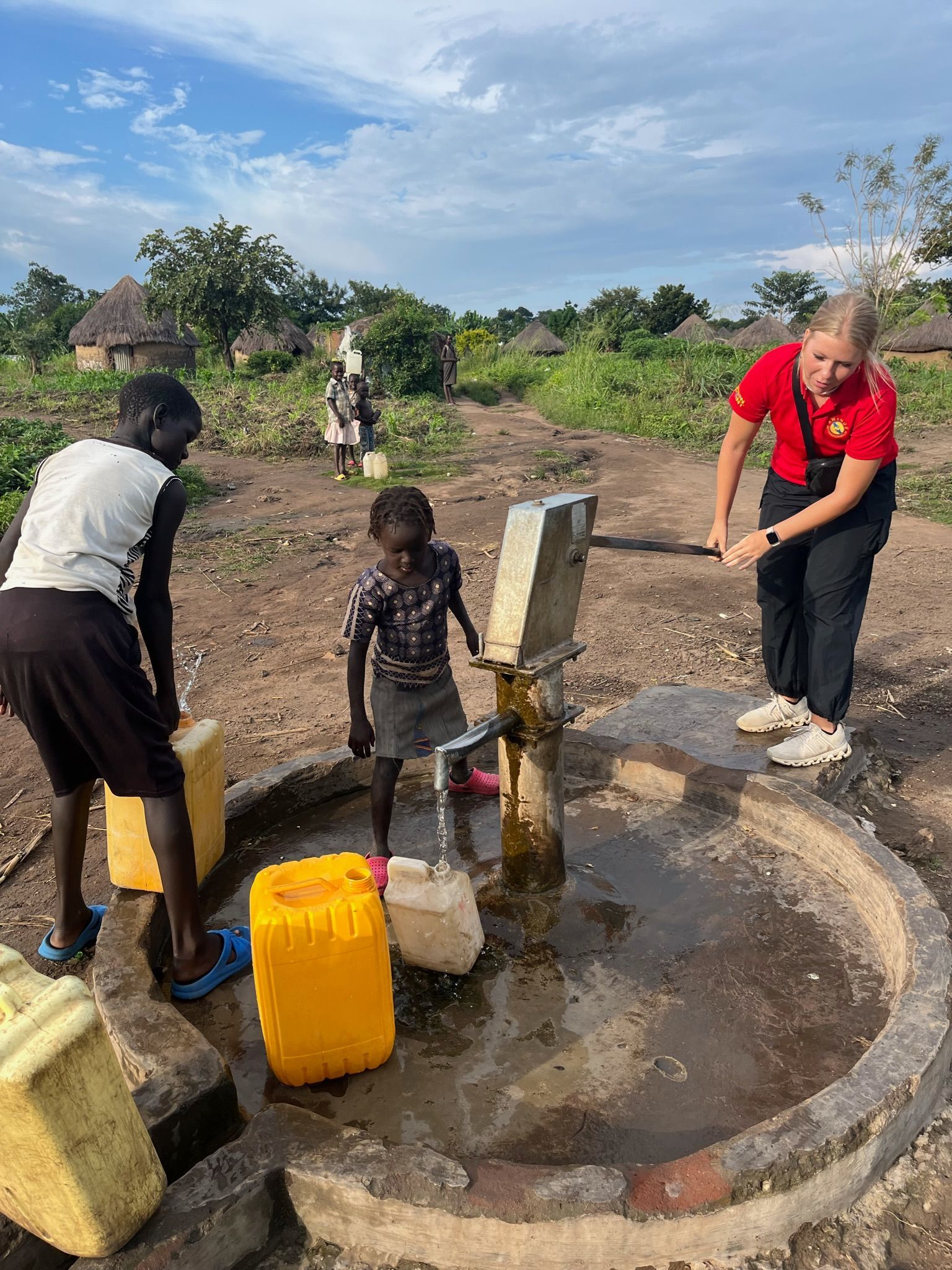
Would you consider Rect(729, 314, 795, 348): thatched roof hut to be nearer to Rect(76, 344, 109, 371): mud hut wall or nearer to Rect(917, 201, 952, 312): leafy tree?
Rect(917, 201, 952, 312): leafy tree

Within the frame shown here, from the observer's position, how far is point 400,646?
2.49 m

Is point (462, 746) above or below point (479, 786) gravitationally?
above

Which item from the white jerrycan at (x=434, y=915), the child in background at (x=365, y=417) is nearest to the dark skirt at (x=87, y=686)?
the white jerrycan at (x=434, y=915)


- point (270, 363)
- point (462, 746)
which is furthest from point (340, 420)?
point (270, 363)

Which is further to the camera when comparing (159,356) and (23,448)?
(159,356)

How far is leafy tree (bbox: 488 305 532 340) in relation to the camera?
47381 mm

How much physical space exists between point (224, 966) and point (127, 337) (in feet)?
90.5

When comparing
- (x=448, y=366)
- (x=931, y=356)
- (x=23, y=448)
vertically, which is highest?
(x=931, y=356)

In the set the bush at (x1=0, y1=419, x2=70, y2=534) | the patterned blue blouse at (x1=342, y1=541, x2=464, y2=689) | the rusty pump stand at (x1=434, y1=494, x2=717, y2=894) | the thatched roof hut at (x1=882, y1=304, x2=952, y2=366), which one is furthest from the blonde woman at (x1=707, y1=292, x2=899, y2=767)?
the thatched roof hut at (x1=882, y1=304, x2=952, y2=366)

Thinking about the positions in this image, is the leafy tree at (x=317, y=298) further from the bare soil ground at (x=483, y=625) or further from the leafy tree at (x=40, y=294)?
the bare soil ground at (x=483, y=625)

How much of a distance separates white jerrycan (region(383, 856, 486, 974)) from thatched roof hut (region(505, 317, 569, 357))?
30.2m

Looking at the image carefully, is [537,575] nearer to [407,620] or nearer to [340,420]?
[407,620]

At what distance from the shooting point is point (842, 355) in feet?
7.73

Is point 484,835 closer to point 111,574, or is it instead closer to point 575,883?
point 575,883
